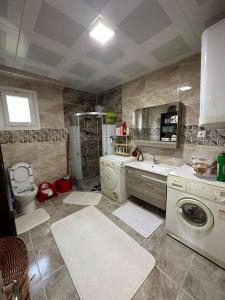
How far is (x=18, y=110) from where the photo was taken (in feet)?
8.64

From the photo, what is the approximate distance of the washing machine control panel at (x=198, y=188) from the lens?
1.31m

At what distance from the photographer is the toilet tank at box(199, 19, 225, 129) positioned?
1256mm

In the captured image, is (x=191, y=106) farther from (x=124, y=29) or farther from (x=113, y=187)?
(x=113, y=187)

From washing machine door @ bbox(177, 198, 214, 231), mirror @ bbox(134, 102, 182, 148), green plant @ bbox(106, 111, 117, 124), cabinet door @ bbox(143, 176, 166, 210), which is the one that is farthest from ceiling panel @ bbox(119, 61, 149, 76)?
washing machine door @ bbox(177, 198, 214, 231)

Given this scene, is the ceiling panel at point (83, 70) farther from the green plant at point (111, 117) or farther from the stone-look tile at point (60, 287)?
the stone-look tile at point (60, 287)

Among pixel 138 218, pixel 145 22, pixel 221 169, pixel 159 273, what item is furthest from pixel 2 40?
pixel 159 273

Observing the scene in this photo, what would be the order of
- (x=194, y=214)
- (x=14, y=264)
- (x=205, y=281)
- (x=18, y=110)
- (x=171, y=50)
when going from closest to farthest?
(x=14, y=264) → (x=205, y=281) → (x=194, y=214) → (x=171, y=50) → (x=18, y=110)

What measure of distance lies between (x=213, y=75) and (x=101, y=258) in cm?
234

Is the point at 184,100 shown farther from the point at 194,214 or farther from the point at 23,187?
the point at 23,187

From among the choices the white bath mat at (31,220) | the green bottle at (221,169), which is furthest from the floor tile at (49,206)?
the green bottle at (221,169)

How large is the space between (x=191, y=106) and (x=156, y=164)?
1.15 metres

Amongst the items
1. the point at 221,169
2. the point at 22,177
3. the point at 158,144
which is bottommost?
the point at 22,177

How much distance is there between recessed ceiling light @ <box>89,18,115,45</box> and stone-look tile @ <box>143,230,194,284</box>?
2628mm

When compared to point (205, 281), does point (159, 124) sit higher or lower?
higher
